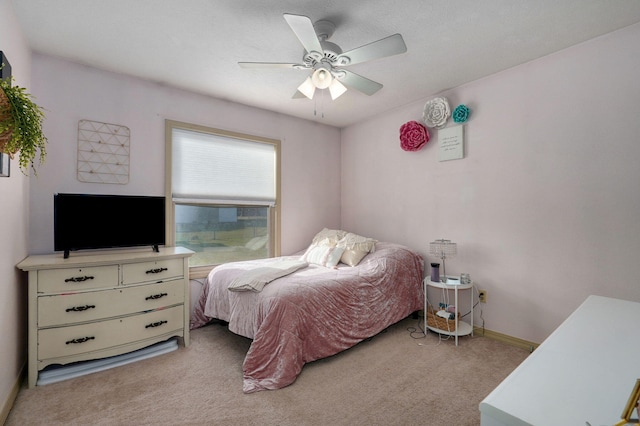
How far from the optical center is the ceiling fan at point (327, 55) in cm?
175

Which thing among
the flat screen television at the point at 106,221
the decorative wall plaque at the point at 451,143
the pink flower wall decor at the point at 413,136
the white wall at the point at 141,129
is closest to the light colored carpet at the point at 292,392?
the flat screen television at the point at 106,221

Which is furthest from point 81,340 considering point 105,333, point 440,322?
point 440,322

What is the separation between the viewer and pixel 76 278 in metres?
2.12

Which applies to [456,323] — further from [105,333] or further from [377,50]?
[105,333]

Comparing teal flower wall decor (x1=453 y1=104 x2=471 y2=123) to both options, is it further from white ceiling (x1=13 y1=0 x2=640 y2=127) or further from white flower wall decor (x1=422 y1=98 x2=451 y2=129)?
white ceiling (x1=13 y1=0 x2=640 y2=127)

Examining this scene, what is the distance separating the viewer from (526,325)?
8.51 feet

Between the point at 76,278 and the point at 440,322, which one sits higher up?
the point at 76,278

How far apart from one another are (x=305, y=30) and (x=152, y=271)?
2.16 meters

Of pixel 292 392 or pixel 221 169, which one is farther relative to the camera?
pixel 221 169

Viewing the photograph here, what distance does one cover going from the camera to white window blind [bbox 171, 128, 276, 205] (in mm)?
3104

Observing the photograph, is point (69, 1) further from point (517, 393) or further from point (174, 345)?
point (517, 393)

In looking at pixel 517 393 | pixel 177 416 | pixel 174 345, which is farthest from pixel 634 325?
pixel 174 345

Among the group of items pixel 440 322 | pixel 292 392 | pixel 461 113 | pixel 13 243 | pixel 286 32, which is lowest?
pixel 292 392

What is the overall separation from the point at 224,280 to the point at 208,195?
104cm
